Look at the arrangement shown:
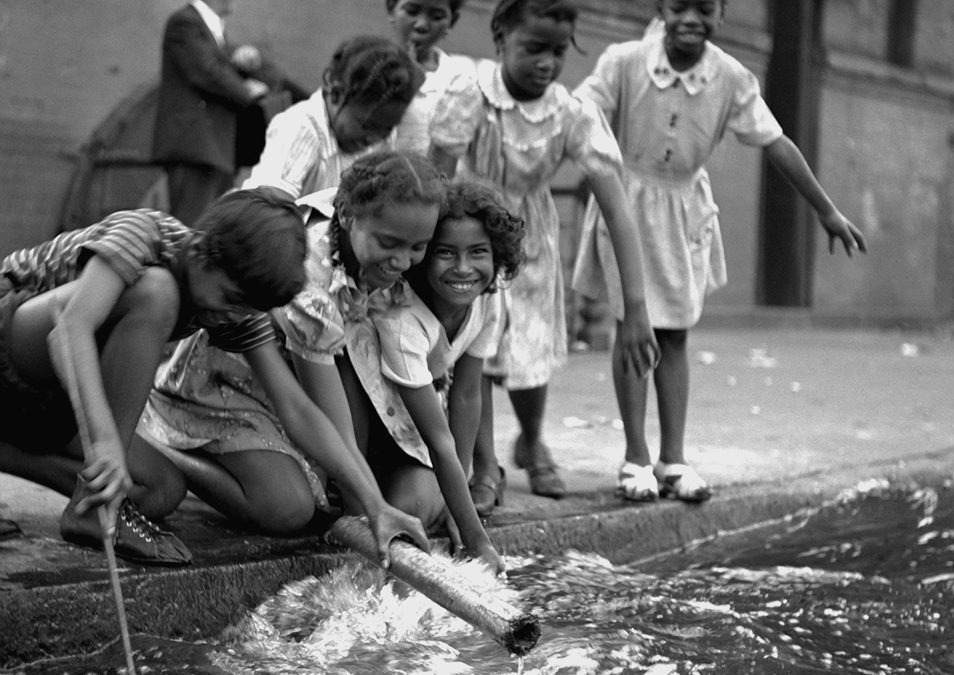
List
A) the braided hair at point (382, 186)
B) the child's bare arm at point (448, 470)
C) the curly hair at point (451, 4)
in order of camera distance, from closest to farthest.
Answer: the braided hair at point (382, 186) → the child's bare arm at point (448, 470) → the curly hair at point (451, 4)

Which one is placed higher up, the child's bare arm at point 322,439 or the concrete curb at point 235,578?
the child's bare arm at point 322,439

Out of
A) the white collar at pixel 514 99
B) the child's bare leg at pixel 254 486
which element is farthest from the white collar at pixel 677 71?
the child's bare leg at pixel 254 486

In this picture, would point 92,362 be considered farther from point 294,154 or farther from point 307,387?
A: point 294,154

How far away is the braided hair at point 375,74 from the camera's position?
3.61 meters

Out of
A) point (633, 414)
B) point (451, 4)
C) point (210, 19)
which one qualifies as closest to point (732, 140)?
point (210, 19)

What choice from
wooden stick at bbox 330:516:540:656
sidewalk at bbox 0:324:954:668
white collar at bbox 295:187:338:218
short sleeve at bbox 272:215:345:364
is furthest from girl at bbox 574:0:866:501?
wooden stick at bbox 330:516:540:656

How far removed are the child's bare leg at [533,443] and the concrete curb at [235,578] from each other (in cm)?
28

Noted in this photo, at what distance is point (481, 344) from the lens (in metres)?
3.55

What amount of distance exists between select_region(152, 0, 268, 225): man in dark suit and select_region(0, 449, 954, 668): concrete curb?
10.3 feet

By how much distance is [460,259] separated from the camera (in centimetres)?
331

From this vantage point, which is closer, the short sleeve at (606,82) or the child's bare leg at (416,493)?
the child's bare leg at (416,493)

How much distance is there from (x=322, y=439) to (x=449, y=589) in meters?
0.57

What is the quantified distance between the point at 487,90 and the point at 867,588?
1657 mm

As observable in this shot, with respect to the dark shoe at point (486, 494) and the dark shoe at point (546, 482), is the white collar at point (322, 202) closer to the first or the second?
the dark shoe at point (486, 494)
